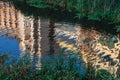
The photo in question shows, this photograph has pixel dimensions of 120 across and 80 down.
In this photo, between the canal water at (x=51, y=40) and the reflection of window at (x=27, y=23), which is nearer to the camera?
the canal water at (x=51, y=40)

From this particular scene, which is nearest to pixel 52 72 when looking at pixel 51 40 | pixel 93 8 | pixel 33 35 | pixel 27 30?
pixel 51 40

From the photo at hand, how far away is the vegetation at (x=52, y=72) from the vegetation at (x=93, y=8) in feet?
24.0

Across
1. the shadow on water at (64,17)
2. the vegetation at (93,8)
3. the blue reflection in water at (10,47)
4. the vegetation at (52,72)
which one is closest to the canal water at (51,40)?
the blue reflection in water at (10,47)

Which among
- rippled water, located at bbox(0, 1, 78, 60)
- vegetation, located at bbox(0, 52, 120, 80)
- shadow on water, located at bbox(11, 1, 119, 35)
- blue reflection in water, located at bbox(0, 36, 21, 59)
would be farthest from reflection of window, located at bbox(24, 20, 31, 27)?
vegetation, located at bbox(0, 52, 120, 80)

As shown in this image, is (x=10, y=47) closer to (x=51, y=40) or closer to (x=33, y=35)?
(x=51, y=40)

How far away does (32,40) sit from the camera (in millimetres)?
15547

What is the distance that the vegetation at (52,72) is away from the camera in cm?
969

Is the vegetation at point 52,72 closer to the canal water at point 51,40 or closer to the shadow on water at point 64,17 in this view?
the canal water at point 51,40

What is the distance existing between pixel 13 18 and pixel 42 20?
5.89 ft

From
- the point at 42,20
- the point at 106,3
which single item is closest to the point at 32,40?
the point at 42,20

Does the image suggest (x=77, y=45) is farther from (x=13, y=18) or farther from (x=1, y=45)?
(x=13, y=18)

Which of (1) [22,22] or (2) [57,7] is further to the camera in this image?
(2) [57,7]

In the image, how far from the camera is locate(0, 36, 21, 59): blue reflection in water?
13.1 m

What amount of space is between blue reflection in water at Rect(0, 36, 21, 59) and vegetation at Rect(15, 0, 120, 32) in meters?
5.23
